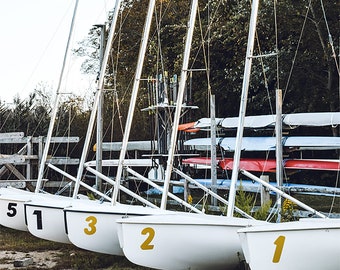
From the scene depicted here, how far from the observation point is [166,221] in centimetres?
888

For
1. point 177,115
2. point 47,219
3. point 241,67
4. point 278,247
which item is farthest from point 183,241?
point 241,67

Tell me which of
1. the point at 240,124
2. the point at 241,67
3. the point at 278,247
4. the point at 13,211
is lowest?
the point at 13,211

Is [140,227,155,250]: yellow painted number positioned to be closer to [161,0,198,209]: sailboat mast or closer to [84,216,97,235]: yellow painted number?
[161,0,198,209]: sailboat mast

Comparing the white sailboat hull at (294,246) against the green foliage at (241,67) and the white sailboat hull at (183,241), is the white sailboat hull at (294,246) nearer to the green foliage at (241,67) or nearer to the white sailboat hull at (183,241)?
the white sailboat hull at (183,241)

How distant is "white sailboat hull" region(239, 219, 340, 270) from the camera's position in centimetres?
761

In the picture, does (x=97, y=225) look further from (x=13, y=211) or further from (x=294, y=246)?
(x=294, y=246)

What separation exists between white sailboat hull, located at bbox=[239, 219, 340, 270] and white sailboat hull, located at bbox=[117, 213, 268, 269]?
0.78m

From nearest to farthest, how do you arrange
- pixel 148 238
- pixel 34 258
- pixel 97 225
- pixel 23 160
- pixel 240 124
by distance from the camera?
pixel 148 238
pixel 240 124
pixel 97 225
pixel 34 258
pixel 23 160

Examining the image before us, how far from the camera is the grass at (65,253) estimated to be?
10566mm

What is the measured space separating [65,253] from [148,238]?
3231 mm

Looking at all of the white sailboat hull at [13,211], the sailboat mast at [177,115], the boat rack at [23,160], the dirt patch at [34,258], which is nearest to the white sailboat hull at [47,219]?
the dirt patch at [34,258]

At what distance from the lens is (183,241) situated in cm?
Answer: 879

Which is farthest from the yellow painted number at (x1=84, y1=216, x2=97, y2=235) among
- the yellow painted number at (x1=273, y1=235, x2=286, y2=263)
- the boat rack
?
the boat rack

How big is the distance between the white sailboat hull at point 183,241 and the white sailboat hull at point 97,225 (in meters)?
1.11
